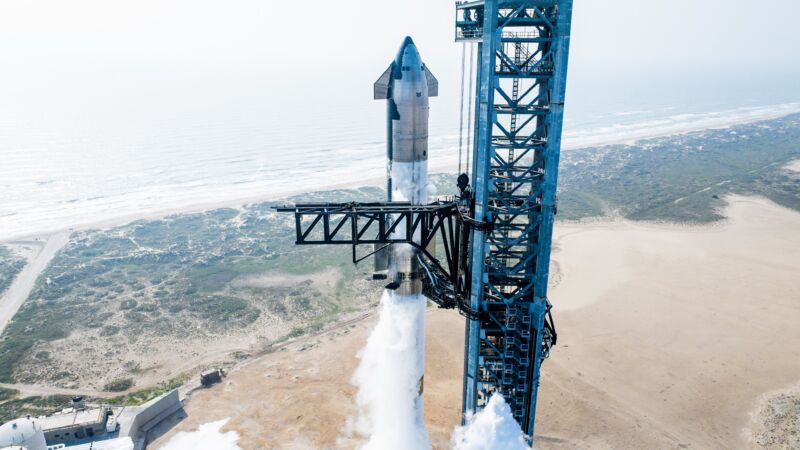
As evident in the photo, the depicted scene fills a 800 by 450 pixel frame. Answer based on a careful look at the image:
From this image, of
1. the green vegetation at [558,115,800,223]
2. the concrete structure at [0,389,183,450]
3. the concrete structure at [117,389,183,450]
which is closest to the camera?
the concrete structure at [0,389,183,450]

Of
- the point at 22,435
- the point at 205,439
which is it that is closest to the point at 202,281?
the point at 205,439

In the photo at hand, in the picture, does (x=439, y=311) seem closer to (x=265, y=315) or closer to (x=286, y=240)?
(x=265, y=315)

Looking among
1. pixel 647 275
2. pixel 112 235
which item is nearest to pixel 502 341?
pixel 647 275

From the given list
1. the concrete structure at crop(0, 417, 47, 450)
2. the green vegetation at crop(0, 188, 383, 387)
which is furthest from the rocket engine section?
the green vegetation at crop(0, 188, 383, 387)

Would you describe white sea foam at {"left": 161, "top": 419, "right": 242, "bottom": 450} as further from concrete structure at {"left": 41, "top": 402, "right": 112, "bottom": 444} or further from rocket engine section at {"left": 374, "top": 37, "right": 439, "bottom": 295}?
rocket engine section at {"left": 374, "top": 37, "right": 439, "bottom": 295}

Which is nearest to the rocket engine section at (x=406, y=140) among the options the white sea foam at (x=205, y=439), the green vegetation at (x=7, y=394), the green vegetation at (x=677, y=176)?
the white sea foam at (x=205, y=439)
